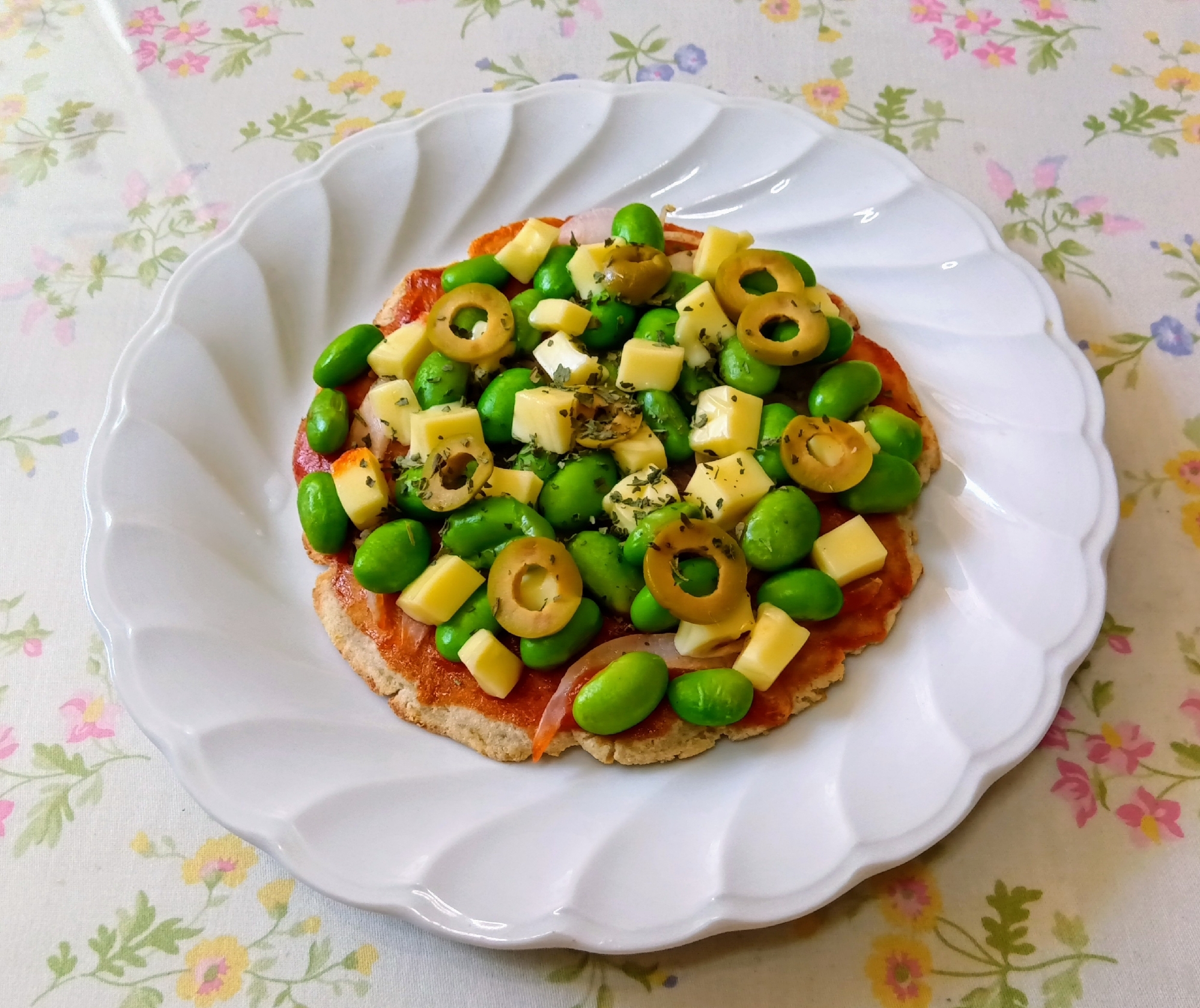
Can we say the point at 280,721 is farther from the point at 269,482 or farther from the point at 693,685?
the point at 693,685

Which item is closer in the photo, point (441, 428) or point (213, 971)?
point (213, 971)

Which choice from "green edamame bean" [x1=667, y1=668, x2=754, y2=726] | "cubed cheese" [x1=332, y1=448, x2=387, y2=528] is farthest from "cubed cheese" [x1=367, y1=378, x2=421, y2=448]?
"green edamame bean" [x1=667, y1=668, x2=754, y2=726]

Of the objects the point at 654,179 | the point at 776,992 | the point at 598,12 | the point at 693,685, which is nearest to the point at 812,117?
the point at 654,179

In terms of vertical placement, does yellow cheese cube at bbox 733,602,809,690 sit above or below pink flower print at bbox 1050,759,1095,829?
above

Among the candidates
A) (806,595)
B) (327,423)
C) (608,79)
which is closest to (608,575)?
(806,595)

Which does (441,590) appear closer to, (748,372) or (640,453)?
(640,453)

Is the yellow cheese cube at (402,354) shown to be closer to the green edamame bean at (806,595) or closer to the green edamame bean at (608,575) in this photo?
the green edamame bean at (608,575)

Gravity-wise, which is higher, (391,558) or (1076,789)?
(391,558)

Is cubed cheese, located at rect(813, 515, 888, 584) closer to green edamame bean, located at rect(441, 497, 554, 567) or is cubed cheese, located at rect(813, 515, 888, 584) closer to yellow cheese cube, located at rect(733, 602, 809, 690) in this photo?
yellow cheese cube, located at rect(733, 602, 809, 690)
